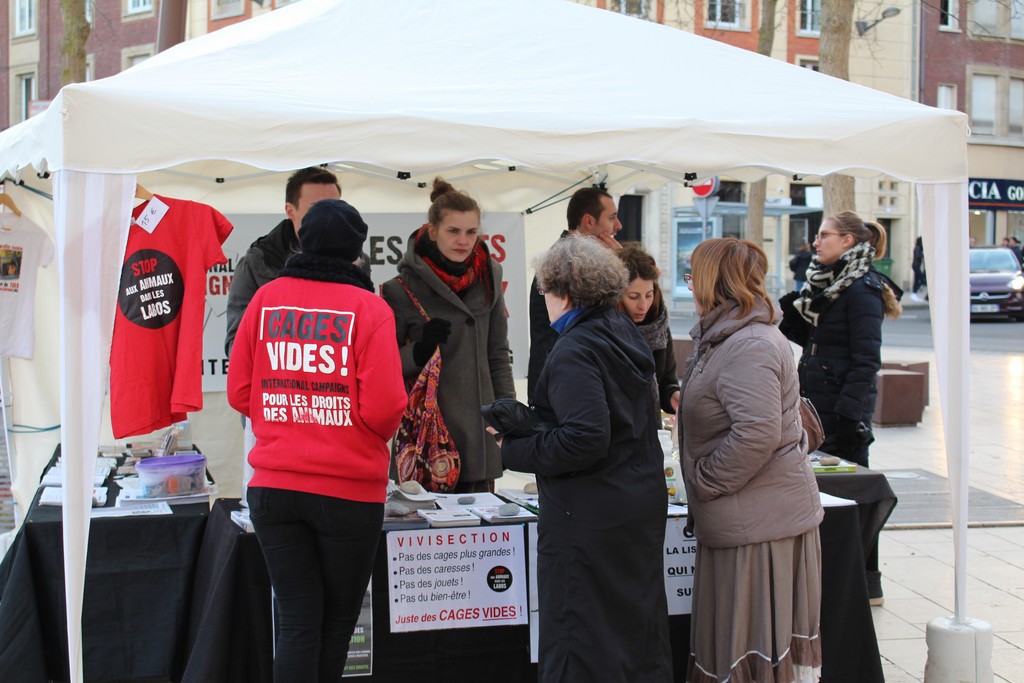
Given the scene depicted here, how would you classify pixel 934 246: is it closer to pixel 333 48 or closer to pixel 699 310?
pixel 699 310

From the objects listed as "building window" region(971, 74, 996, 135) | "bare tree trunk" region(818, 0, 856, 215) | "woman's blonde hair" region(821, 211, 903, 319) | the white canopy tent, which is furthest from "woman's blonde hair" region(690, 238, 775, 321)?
"building window" region(971, 74, 996, 135)

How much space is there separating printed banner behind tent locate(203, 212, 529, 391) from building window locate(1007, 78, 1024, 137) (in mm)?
31334

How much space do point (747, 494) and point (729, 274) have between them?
0.69 metres

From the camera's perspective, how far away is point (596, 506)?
301 centimetres

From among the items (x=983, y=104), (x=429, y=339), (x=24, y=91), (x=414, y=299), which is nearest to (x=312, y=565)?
(x=429, y=339)

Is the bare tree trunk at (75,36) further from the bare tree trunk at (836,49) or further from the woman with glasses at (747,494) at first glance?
the woman with glasses at (747,494)

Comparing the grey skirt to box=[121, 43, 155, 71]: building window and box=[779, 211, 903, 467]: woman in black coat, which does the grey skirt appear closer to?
Result: box=[779, 211, 903, 467]: woman in black coat

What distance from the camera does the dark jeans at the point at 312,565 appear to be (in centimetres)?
292

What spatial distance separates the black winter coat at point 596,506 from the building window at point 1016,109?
33.9 m

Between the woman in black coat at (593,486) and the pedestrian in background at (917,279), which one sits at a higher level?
the pedestrian in background at (917,279)

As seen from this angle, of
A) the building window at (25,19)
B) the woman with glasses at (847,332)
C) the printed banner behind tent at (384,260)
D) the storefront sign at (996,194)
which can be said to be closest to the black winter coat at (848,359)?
the woman with glasses at (847,332)

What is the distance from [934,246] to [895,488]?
13.3 ft

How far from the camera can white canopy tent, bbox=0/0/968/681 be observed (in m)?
3.15

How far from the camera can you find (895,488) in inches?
297
